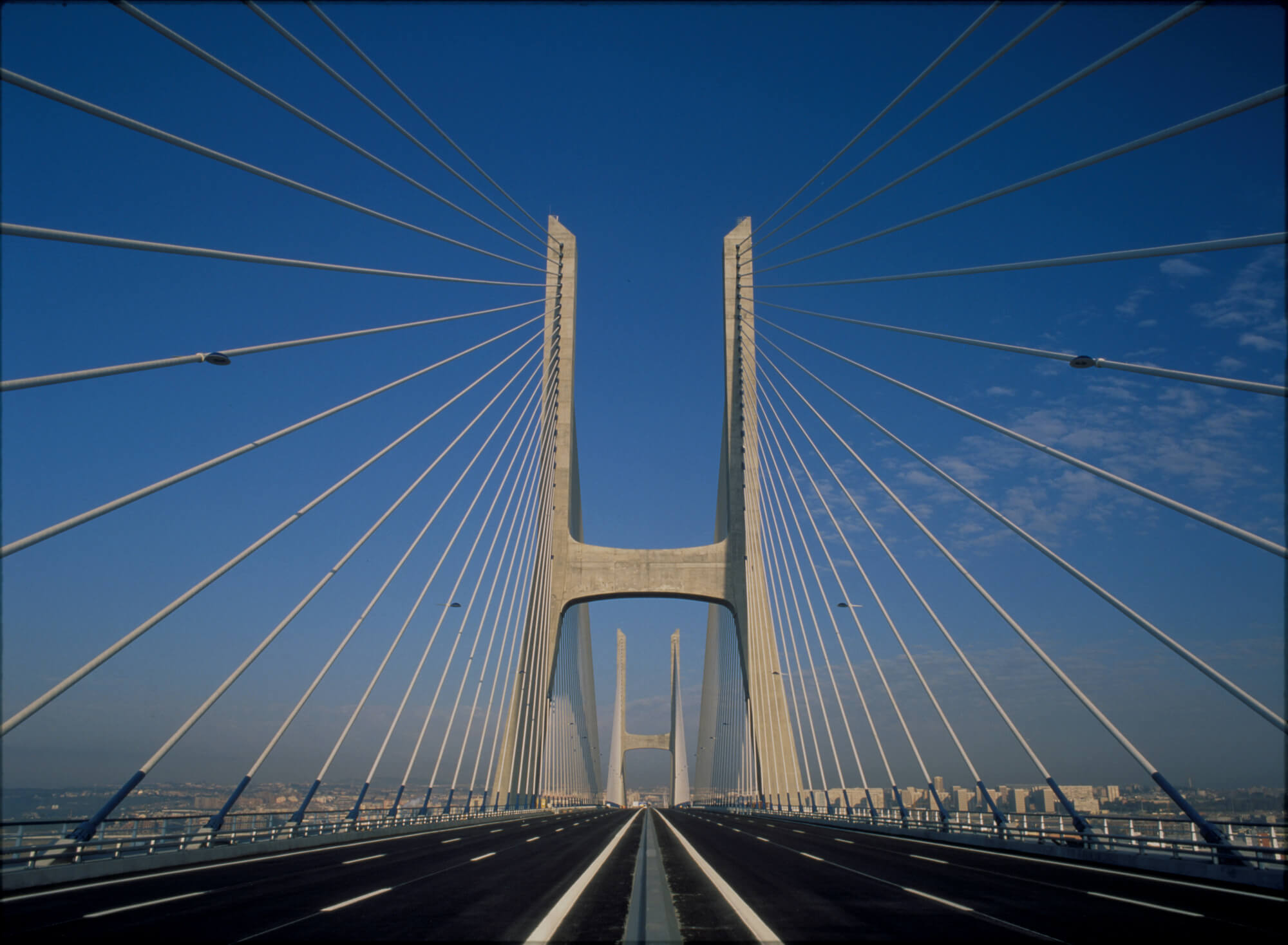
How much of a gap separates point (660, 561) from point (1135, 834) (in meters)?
28.2

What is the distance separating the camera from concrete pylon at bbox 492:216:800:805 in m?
41.3

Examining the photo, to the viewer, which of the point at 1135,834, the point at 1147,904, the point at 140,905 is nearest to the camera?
the point at 140,905

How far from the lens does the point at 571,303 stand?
145 feet

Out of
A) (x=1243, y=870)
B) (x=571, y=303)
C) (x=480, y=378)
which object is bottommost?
(x=1243, y=870)

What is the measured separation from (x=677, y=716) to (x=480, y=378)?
357ft

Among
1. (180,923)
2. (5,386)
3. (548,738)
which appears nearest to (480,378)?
(5,386)

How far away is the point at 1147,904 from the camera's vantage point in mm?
11242

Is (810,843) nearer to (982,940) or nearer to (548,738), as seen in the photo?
(982,940)

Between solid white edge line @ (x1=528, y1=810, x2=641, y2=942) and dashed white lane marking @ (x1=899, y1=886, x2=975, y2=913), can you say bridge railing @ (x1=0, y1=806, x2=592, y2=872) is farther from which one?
dashed white lane marking @ (x1=899, y1=886, x2=975, y2=913)

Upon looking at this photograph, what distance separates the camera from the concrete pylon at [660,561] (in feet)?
136

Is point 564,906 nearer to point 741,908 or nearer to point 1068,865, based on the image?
point 741,908

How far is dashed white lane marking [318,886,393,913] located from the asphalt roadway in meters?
0.06

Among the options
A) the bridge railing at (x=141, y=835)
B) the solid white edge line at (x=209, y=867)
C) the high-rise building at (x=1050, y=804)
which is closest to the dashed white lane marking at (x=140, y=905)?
the solid white edge line at (x=209, y=867)

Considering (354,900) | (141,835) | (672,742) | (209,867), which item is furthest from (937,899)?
(672,742)
